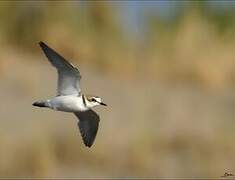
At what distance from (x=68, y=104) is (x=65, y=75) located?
0.37m

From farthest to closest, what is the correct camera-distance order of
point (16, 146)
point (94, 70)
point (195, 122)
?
point (94, 70)
point (195, 122)
point (16, 146)

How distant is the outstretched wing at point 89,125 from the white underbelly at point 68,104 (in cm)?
63

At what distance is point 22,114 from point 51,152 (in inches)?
33.1

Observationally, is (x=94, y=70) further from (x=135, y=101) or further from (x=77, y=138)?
(x=77, y=138)

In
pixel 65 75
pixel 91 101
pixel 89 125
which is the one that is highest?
pixel 65 75

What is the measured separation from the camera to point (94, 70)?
521 inches

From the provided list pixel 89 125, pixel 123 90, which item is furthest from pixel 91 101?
pixel 123 90

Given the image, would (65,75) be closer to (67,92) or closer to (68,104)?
(67,92)

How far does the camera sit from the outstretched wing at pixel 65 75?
680 centimetres

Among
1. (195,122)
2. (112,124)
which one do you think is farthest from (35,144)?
(195,122)

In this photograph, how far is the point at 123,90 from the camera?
12.9 metres

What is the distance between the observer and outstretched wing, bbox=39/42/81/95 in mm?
6797

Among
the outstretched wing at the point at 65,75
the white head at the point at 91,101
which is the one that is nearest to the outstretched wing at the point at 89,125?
the outstretched wing at the point at 65,75

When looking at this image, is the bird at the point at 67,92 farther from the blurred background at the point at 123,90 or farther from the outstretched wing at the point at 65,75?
the blurred background at the point at 123,90
